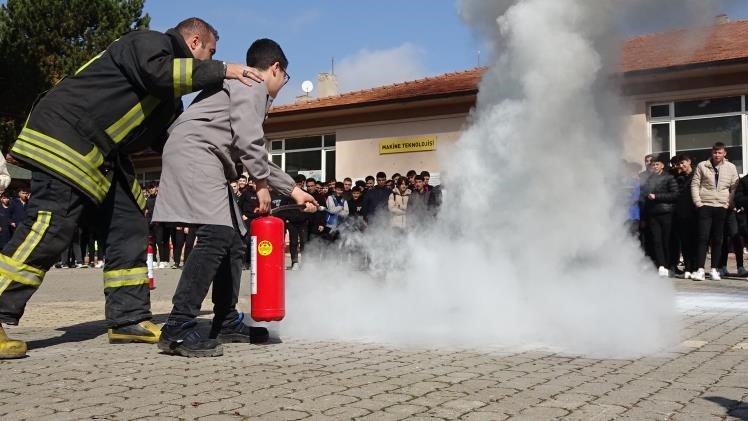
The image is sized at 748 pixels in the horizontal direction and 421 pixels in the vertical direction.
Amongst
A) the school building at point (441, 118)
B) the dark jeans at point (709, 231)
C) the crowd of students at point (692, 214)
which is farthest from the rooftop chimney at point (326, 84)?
the dark jeans at point (709, 231)

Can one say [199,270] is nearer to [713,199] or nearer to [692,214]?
[713,199]

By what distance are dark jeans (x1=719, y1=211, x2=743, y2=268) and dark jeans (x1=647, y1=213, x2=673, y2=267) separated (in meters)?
0.92

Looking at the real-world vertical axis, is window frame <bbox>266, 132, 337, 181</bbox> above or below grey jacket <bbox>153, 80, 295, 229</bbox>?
above

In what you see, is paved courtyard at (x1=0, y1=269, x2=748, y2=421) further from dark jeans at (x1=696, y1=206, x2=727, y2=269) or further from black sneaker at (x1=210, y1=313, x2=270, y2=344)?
dark jeans at (x1=696, y1=206, x2=727, y2=269)

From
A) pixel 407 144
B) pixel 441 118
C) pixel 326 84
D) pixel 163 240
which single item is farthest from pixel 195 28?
pixel 326 84

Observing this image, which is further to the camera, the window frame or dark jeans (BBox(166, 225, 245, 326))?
the window frame

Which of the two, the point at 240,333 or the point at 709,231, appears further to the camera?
the point at 709,231

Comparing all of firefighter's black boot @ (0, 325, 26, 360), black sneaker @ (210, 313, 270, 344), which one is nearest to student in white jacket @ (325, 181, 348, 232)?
black sneaker @ (210, 313, 270, 344)

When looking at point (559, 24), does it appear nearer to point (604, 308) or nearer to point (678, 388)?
point (604, 308)

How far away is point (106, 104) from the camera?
16.4 feet

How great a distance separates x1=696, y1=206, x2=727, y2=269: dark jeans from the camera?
11.9m

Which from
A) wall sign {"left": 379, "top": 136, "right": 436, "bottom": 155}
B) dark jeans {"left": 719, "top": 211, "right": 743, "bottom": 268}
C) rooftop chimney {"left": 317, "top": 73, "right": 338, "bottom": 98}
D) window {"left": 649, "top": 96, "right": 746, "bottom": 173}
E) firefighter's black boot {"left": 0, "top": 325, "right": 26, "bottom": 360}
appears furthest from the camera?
rooftop chimney {"left": 317, "top": 73, "right": 338, "bottom": 98}

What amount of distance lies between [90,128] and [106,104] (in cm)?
19

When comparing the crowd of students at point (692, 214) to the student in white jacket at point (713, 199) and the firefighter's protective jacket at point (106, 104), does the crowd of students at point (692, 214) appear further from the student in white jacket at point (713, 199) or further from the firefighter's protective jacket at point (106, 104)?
the firefighter's protective jacket at point (106, 104)
